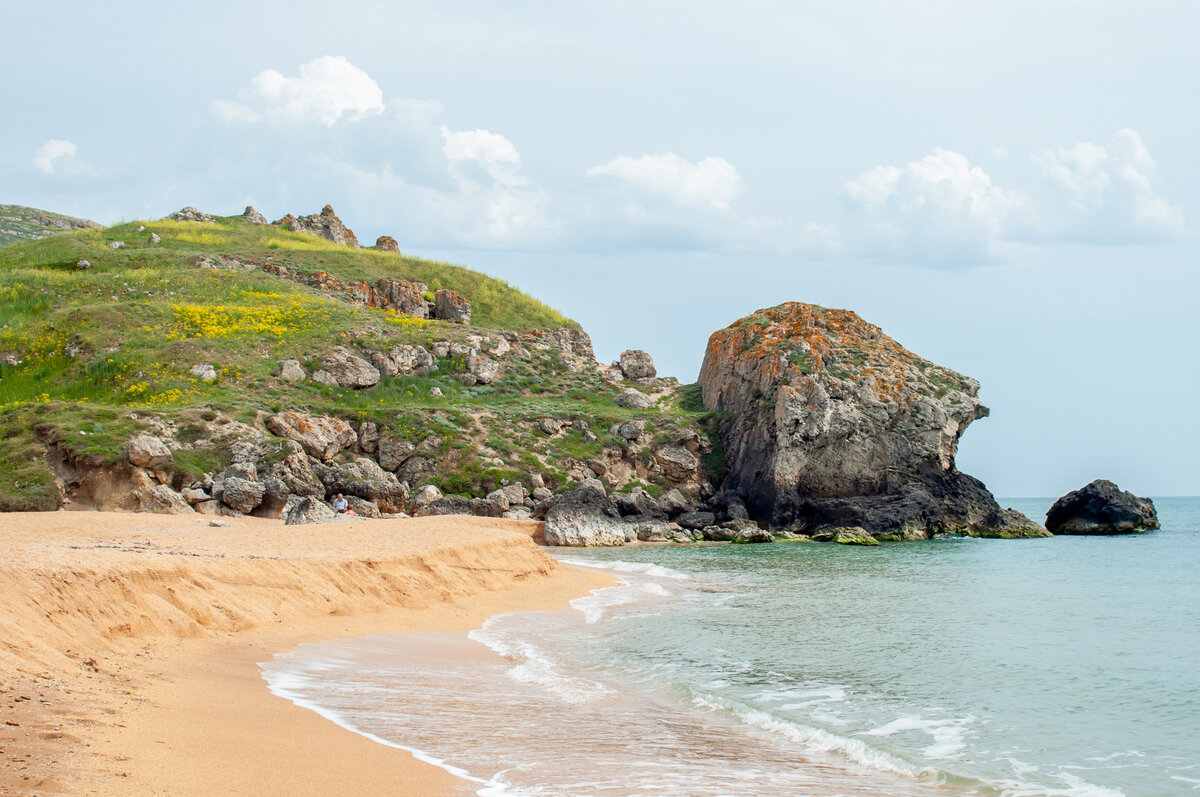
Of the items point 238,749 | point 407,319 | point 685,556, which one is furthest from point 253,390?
point 238,749

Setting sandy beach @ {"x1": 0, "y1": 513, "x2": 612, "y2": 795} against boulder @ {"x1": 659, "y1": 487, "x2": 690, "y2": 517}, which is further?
boulder @ {"x1": 659, "y1": 487, "x2": 690, "y2": 517}

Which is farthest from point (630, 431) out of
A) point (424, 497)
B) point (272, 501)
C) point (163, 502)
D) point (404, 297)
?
point (404, 297)

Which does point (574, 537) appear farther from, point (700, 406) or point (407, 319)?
point (407, 319)

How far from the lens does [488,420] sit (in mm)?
44344

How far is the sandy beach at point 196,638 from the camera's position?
582 cm

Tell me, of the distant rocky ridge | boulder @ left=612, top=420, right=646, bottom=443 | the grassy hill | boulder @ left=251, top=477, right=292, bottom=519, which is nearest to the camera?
boulder @ left=251, top=477, right=292, bottom=519

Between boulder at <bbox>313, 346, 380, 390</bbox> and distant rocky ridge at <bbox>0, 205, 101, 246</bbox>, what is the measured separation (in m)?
69.2

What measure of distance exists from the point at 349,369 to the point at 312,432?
31.0 feet

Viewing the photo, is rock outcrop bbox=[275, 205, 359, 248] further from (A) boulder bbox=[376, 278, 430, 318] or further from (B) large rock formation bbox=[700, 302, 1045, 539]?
(B) large rock formation bbox=[700, 302, 1045, 539]

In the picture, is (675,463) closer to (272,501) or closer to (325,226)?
(272,501)

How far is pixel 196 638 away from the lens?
1074cm

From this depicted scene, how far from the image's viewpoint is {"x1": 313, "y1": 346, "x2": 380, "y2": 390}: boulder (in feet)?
152

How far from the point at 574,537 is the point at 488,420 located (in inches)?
440

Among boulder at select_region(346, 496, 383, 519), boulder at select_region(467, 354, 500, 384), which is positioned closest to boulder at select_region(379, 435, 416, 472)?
boulder at select_region(346, 496, 383, 519)
